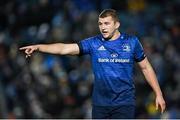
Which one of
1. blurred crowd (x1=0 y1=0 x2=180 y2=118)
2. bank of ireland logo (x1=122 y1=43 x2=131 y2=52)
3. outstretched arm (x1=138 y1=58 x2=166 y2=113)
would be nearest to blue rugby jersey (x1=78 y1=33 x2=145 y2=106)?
bank of ireland logo (x1=122 y1=43 x2=131 y2=52)

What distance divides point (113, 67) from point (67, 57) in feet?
27.0

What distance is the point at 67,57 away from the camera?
17188 mm

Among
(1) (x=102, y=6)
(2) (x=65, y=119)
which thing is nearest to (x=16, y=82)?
(2) (x=65, y=119)

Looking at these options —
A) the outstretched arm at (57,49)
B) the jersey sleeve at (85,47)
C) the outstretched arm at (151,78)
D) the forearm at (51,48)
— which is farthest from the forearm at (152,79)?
the forearm at (51,48)

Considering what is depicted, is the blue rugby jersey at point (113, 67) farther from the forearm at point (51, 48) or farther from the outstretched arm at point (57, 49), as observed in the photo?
the forearm at point (51, 48)

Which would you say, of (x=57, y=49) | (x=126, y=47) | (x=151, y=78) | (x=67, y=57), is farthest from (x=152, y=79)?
(x=67, y=57)

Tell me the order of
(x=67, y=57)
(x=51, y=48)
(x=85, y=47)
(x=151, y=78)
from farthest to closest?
(x=67, y=57) → (x=151, y=78) → (x=85, y=47) → (x=51, y=48)

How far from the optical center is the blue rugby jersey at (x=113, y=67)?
9.01 meters

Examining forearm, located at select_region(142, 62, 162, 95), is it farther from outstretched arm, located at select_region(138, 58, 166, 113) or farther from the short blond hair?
the short blond hair

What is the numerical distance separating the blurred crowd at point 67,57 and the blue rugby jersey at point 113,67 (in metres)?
5.41

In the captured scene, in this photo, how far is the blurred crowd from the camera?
52.3 feet

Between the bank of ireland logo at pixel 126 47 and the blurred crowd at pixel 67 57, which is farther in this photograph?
the blurred crowd at pixel 67 57

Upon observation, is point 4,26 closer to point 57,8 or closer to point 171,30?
point 57,8

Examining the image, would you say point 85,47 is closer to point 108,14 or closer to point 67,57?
point 108,14
